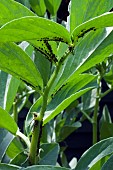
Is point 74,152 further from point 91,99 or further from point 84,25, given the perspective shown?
point 84,25

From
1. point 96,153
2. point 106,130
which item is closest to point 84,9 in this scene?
point 96,153

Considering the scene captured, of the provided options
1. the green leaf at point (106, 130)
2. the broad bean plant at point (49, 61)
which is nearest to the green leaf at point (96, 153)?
the broad bean plant at point (49, 61)

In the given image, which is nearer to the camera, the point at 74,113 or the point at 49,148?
the point at 49,148

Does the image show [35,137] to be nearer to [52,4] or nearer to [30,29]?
[30,29]

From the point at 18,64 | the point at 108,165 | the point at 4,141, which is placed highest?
the point at 18,64

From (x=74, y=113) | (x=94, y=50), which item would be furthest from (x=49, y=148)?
(x=74, y=113)

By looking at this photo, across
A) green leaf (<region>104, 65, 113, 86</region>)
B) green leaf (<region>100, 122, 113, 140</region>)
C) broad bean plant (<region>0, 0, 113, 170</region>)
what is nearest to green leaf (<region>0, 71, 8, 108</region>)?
broad bean plant (<region>0, 0, 113, 170</region>)

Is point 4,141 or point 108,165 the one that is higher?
point 4,141
